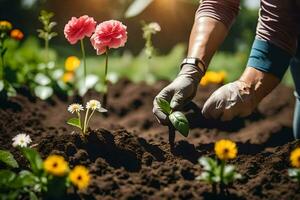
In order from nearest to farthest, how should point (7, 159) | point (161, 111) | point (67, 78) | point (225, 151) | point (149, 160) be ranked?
point (225, 151) → point (7, 159) → point (149, 160) → point (161, 111) → point (67, 78)

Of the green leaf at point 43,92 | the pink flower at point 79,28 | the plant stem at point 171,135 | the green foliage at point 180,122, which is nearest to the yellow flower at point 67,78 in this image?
the green leaf at point 43,92

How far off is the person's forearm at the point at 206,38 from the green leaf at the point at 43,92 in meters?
1.67

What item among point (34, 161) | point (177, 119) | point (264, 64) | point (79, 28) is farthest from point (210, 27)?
point (34, 161)

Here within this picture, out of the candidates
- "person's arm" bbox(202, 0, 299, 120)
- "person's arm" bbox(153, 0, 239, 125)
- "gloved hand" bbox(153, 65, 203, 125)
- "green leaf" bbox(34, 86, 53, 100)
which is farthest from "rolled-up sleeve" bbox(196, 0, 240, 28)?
"green leaf" bbox(34, 86, 53, 100)

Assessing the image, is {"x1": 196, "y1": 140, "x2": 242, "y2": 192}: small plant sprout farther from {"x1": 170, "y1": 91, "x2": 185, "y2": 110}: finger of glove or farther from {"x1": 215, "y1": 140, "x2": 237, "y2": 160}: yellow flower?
{"x1": 170, "y1": 91, "x2": 185, "y2": 110}: finger of glove

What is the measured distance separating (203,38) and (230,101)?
1.36 ft

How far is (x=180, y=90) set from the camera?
2617 mm

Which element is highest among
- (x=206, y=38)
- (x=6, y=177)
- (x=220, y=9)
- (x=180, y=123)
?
(x=220, y=9)

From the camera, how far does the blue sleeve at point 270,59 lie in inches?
103

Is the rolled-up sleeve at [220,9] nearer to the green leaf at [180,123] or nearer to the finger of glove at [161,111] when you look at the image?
the finger of glove at [161,111]

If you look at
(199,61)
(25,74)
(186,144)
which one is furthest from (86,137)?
(25,74)

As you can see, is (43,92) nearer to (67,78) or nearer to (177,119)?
(67,78)

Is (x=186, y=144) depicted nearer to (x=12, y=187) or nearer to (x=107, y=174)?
(x=107, y=174)

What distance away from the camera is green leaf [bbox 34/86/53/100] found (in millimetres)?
4039
